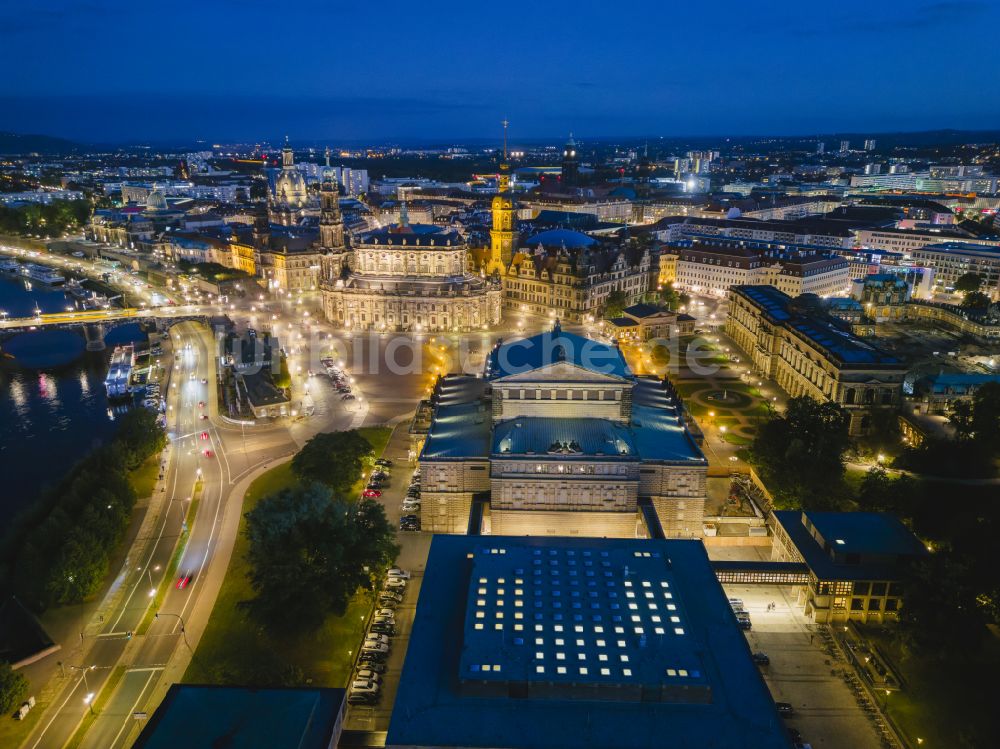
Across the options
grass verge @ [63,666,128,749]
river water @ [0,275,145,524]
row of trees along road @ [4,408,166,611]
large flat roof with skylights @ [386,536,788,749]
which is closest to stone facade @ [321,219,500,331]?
river water @ [0,275,145,524]

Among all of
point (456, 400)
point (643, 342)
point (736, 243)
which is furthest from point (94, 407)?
point (736, 243)

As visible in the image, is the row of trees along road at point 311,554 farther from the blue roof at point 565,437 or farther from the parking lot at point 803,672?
the parking lot at point 803,672

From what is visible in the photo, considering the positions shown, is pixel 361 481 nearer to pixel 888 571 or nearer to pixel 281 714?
pixel 281 714

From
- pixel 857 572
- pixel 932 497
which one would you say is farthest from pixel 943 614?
pixel 932 497

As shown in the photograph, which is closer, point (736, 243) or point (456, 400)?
point (456, 400)

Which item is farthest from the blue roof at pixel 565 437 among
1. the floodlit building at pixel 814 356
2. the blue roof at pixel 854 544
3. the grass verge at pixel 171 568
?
the floodlit building at pixel 814 356

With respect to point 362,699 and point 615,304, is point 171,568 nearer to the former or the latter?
point 362,699
